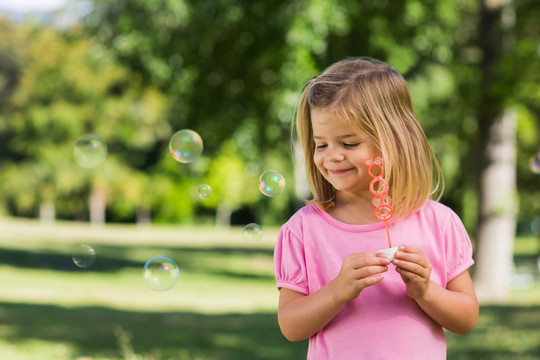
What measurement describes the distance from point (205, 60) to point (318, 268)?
10.3m

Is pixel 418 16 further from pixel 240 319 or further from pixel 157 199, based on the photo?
pixel 157 199

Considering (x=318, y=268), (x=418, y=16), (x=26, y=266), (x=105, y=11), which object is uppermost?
(x=105, y=11)

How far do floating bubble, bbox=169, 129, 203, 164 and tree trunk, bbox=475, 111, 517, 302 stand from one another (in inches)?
340

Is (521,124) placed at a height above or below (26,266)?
above

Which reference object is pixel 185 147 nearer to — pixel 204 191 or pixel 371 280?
pixel 204 191

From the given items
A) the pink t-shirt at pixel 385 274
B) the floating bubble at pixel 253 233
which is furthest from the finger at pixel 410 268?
the floating bubble at pixel 253 233

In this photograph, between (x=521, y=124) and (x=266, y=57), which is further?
(x=521, y=124)

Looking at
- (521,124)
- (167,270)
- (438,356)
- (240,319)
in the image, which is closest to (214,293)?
(240,319)

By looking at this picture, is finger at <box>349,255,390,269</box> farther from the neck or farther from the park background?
the park background

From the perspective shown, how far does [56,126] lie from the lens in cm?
3478

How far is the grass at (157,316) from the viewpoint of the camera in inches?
261

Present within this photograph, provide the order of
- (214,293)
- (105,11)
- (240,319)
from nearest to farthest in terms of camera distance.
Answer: (240,319)
(214,293)
(105,11)

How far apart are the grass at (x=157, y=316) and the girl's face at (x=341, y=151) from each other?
8.87 feet

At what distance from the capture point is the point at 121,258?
20891 mm
